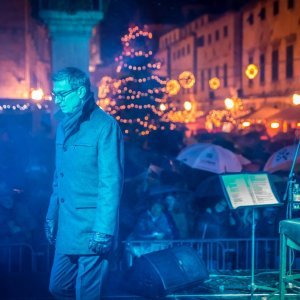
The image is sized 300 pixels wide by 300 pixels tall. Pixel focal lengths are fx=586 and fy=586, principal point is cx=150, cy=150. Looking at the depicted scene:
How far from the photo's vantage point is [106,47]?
47.7m

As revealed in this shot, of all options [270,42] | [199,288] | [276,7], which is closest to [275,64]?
[270,42]

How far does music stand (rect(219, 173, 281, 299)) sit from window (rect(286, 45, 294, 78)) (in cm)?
3108

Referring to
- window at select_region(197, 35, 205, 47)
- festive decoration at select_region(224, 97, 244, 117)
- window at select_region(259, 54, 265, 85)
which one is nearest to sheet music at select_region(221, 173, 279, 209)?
festive decoration at select_region(224, 97, 244, 117)

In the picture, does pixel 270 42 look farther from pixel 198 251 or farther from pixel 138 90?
pixel 198 251

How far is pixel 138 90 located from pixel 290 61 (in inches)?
619

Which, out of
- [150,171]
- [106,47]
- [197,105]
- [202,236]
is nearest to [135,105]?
[150,171]

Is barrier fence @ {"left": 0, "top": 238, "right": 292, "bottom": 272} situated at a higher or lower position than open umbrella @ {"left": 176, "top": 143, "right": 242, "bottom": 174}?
lower

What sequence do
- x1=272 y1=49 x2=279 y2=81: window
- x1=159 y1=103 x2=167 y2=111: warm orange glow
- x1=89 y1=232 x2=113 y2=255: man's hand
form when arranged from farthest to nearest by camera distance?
x1=272 y1=49 x2=279 y2=81: window
x1=159 y1=103 x2=167 y2=111: warm orange glow
x1=89 y1=232 x2=113 y2=255: man's hand

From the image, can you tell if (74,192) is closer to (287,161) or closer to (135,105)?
(287,161)

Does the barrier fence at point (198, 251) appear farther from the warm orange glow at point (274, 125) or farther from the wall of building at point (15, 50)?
the wall of building at point (15, 50)

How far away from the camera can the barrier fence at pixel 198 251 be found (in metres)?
7.99

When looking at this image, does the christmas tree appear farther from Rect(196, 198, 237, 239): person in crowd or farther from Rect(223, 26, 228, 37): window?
Rect(223, 26, 228, 37): window

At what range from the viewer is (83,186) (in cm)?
475

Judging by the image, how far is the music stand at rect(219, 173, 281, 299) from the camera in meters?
6.80
